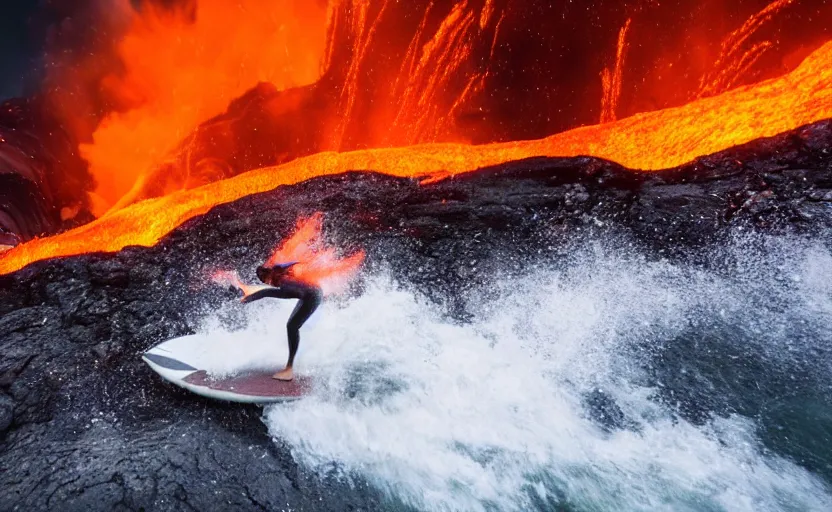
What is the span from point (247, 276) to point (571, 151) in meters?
8.35

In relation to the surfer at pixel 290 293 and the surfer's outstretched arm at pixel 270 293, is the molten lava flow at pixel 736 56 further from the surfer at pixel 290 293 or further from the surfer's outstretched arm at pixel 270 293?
the surfer's outstretched arm at pixel 270 293

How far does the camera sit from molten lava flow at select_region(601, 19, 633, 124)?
1207cm

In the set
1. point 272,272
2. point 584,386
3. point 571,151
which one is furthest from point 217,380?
point 571,151

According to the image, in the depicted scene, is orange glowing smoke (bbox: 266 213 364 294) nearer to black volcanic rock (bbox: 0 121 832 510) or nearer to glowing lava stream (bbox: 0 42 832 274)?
black volcanic rock (bbox: 0 121 832 510)

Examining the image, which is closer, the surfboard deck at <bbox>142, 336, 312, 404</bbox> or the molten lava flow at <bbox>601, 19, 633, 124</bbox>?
the surfboard deck at <bbox>142, 336, 312, 404</bbox>

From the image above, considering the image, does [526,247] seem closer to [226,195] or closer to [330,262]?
[330,262]

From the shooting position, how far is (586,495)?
420 centimetres

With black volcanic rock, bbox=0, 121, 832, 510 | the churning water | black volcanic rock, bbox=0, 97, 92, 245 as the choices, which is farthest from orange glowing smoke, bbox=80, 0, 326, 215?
the churning water

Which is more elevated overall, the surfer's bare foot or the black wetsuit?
the black wetsuit

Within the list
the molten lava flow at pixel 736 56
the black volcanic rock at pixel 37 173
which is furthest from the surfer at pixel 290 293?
the molten lava flow at pixel 736 56

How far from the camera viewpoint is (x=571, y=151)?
37.0 ft

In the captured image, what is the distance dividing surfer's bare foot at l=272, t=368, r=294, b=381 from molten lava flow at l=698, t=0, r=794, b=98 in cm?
1197

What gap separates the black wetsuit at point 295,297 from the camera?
5.43 metres

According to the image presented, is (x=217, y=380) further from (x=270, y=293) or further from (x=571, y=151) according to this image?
(x=571, y=151)
